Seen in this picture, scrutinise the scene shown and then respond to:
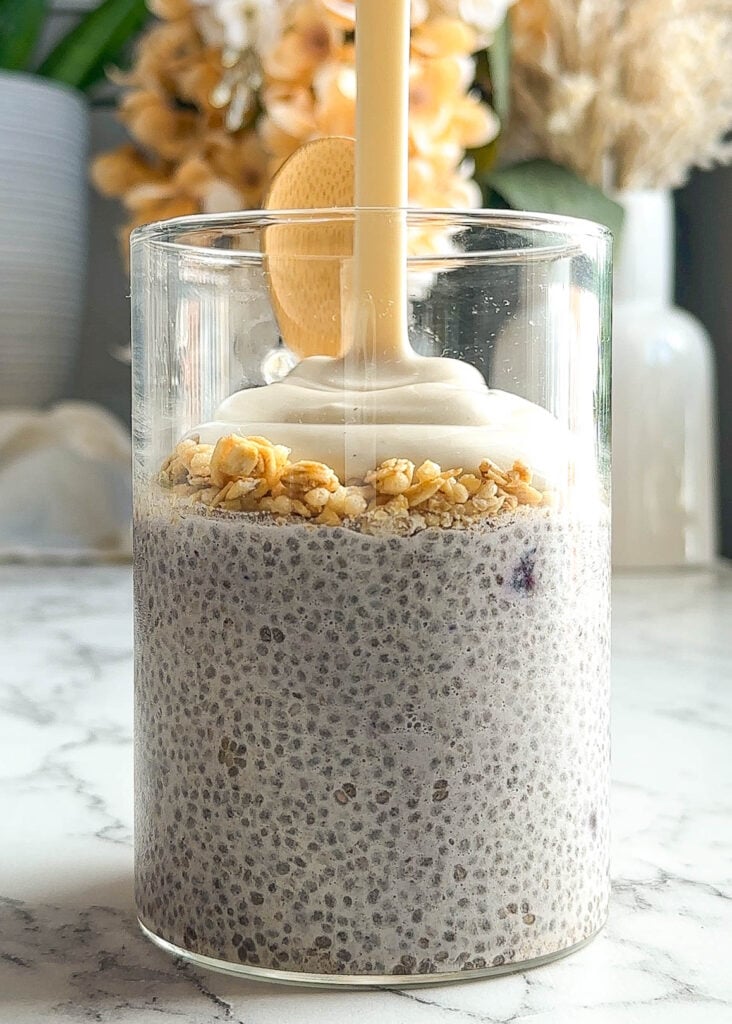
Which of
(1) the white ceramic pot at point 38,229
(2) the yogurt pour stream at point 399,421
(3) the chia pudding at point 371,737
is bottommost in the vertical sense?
(3) the chia pudding at point 371,737

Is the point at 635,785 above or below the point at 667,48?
below

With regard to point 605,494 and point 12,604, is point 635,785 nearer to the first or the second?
point 605,494

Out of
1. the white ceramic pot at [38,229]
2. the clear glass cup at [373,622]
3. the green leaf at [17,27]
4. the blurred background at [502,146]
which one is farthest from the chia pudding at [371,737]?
the green leaf at [17,27]

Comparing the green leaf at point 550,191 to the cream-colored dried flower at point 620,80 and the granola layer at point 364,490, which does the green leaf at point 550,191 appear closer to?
the cream-colored dried flower at point 620,80

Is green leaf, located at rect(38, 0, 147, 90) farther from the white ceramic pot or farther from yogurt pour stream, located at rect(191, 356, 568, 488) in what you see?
yogurt pour stream, located at rect(191, 356, 568, 488)

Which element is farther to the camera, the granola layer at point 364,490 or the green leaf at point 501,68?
the green leaf at point 501,68

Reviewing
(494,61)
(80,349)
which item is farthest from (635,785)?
(80,349)

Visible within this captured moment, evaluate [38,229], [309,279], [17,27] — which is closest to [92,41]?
[17,27]
